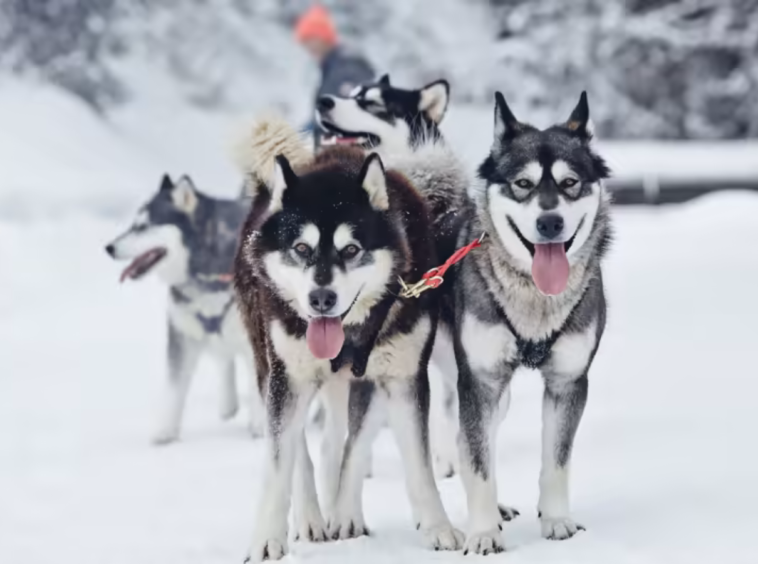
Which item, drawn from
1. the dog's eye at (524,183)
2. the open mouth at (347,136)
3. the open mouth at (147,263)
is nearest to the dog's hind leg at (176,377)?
the open mouth at (147,263)

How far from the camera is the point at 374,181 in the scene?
3.25m

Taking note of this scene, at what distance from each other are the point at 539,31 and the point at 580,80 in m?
1.19

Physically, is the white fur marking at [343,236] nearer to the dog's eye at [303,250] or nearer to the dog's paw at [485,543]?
the dog's eye at [303,250]

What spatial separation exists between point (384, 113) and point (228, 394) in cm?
209

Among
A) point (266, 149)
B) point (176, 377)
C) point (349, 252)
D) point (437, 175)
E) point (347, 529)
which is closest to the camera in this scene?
point (349, 252)

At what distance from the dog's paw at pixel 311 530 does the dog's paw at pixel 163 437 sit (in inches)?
86.2

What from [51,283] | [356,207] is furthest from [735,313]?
[51,283]

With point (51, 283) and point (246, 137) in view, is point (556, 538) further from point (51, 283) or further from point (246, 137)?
point (51, 283)

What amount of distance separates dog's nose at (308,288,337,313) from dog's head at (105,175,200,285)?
2.86m

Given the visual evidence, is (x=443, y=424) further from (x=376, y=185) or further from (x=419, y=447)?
(x=376, y=185)

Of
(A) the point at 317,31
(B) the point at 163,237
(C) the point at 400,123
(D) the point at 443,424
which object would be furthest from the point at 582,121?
(A) the point at 317,31

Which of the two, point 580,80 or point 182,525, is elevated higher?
point 580,80

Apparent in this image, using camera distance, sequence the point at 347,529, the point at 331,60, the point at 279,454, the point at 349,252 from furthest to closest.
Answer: the point at 331,60 → the point at 347,529 → the point at 279,454 → the point at 349,252

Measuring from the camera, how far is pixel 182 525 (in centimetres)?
389
